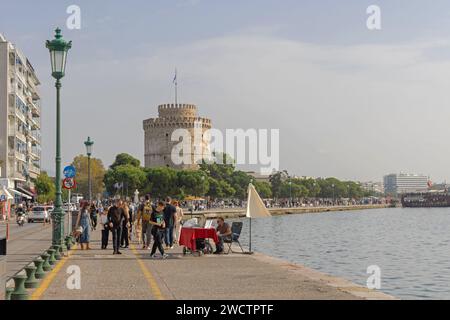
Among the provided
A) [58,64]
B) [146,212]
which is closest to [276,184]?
[146,212]

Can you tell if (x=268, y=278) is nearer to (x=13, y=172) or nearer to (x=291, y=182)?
(x=13, y=172)

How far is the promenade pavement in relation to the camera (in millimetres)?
12898

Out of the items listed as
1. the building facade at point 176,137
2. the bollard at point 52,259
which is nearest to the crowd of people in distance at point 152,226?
the bollard at point 52,259

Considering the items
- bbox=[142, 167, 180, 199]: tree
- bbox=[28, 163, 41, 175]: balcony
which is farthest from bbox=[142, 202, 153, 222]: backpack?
bbox=[142, 167, 180, 199]: tree

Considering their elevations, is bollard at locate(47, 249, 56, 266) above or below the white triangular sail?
below

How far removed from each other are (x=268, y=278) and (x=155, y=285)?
8.74 ft

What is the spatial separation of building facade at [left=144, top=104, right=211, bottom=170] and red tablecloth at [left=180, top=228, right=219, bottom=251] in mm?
134044

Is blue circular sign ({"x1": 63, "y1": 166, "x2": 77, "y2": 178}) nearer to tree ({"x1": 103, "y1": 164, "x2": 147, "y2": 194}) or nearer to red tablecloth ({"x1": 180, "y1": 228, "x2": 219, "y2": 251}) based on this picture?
red tablecloth ({"x1": 180, "y1": 228, "x2": 219, "y2": 251})

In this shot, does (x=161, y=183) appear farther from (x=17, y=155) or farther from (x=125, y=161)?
(x=17, y=155)

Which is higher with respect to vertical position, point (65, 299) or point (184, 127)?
point (184, 127)

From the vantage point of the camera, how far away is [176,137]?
156 m

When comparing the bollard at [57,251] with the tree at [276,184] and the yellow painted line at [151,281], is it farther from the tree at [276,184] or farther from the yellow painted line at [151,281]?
the tree at [276,184]
